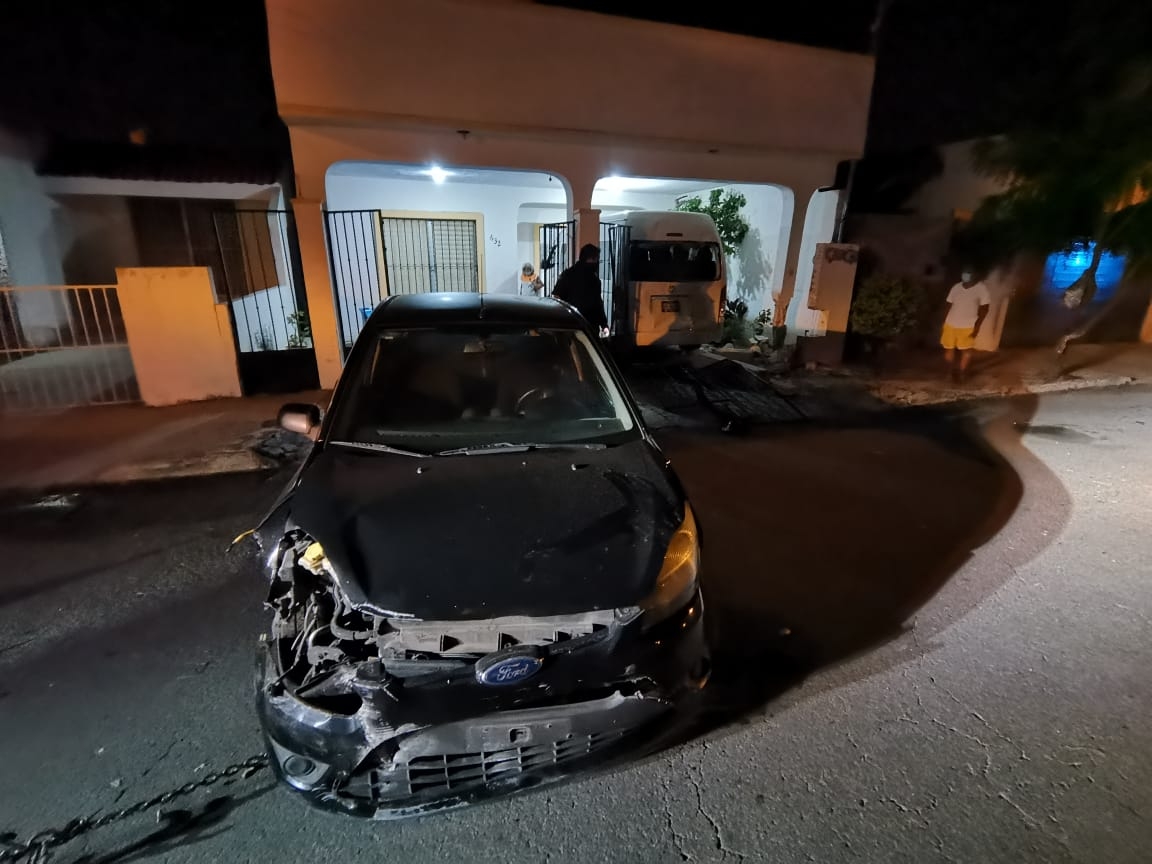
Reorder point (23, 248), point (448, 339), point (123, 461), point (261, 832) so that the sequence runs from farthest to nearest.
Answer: point (23, 248), point (123, 461), point (448, 339), point (261, 832)

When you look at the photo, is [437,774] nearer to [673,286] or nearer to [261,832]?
[261,832]

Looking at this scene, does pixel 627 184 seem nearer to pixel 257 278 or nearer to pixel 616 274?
pixel 616 274

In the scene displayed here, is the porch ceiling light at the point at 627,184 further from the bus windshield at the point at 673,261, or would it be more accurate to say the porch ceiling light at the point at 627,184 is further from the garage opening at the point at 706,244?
the bus windshield at the point at 673,261

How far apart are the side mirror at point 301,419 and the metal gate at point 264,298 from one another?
15.7ft

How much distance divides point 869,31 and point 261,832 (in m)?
13.3

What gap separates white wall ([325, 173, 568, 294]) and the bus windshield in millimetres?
3123

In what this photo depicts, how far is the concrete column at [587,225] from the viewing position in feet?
29.9

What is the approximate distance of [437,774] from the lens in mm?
1978

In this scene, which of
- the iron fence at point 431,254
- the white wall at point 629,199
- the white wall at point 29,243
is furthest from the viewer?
the white wall at point 629,199

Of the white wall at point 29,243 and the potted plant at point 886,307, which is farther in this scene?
the potted plant at point 886,307

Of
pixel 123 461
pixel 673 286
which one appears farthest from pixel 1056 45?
pixel 123 461

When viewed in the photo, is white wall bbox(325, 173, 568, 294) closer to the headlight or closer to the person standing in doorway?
the person standing in doorway

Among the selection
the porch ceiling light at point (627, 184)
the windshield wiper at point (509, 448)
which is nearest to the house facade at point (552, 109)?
the porch ceiling light at point (627, 184)

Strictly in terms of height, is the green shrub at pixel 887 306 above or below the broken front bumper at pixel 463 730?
above
